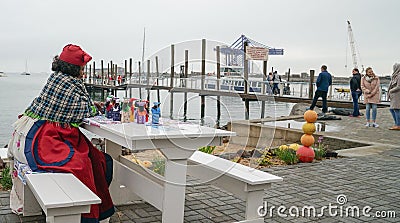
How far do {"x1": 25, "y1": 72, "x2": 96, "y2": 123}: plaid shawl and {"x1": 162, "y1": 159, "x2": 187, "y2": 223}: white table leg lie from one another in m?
1.01

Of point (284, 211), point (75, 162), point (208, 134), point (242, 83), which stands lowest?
point (284, 211)

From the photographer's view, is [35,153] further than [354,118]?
No

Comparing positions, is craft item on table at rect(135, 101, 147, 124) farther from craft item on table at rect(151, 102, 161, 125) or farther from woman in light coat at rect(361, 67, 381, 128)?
woman in light coat at rect(361, 67, 381, 128)

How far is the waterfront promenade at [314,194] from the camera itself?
435 centimetres

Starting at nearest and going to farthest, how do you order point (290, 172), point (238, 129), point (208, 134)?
point (208, 134), point (238, 129), point (290, 172)

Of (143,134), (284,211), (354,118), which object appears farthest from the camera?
(354,118)

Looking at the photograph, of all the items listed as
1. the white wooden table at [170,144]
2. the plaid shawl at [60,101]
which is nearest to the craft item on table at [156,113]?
the white wooden table at [170,144]

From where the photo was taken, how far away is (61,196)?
298 cm

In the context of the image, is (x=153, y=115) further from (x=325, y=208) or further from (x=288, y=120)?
(x=288, y=120)

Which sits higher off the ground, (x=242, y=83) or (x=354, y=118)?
(x=242, y=83)

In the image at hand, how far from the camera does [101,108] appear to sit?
4.68m

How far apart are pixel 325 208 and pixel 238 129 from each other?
1369mm

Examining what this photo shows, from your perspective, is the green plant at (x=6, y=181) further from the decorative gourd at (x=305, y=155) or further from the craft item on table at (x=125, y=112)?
the decorative gourd at (x=305, y=155)

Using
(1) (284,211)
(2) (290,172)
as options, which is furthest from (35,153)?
(2) (290,172)
